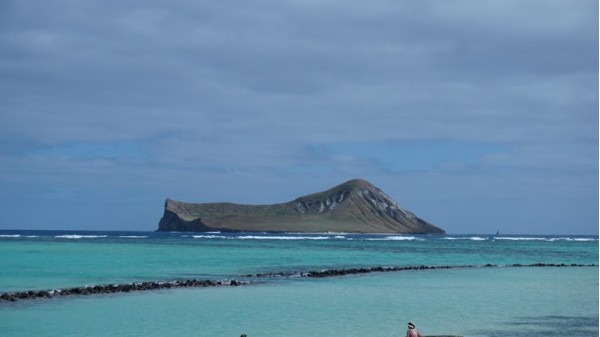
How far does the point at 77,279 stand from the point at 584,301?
92.8 feet

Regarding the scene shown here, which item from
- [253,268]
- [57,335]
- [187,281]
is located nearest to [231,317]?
[57,335]

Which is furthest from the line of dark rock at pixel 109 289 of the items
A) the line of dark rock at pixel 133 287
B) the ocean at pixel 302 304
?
the ocean at pixel 302 304

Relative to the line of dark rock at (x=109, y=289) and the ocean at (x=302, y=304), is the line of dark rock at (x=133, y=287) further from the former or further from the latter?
the ocean at (x=302, y=304)

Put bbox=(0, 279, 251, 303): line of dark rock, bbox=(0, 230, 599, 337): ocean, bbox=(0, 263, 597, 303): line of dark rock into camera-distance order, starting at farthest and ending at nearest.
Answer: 1. bbox=(0, 263, 597, 303): line of dark rock
2. bbox=(0, 279, 251, 303): line of dark rock
3. bbox=(0, 230, 599, 337): ocean

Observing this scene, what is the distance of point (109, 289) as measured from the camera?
39.3 metres

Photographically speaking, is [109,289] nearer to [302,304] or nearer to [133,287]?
[133,287]

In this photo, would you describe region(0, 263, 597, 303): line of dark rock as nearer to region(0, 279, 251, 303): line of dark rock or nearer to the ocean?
region(0, 279, 251, 303): line of dark rock

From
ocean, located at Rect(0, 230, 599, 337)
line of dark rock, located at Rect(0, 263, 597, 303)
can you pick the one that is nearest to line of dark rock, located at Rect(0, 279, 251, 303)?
line of dark rock, located at Rect(0, 263, 597, 303)

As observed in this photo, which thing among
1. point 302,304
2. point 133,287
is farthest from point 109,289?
point 302,304

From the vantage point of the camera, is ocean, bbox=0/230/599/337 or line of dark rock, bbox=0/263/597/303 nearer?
ocean, bbox=0/230/599/337

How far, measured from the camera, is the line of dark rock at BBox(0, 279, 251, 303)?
3544cm

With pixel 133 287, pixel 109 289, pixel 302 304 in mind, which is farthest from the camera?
pixel 133 287

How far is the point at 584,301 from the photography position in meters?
36.7

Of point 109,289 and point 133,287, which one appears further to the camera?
point 133,287
